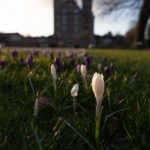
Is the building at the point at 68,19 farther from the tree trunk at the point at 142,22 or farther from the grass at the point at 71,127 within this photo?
the grass at the point at 71,127

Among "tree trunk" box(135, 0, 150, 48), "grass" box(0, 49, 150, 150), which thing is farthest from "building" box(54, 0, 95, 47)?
"grass" box(0, 49, 150, 150)

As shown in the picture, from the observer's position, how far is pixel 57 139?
3.12ft

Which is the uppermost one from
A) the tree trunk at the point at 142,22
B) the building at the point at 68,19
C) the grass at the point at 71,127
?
the building at the point at 68,19

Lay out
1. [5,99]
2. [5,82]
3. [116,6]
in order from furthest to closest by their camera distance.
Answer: [116,6], [5,82], [5,99]

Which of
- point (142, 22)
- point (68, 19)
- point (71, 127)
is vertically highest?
point (68, 19)

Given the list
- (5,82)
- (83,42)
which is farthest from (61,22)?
(5,82)

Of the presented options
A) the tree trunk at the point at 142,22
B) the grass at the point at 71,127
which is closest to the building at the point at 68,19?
the tree trunk at the point at 142,22

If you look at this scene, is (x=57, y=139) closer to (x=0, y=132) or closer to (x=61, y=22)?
(x=0, y=132)

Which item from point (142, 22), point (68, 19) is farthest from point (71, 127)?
point (68, 19)

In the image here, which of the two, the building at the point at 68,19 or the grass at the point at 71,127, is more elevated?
the building at the point at 68,19

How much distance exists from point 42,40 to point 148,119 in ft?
129

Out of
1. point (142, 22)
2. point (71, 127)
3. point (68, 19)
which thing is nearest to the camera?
point (71, 127)

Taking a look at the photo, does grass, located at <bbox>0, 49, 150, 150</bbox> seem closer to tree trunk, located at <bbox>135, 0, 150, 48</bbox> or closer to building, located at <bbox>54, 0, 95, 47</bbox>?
tree trunk, located at <bbox>135, 0, 150, 48</bbox>

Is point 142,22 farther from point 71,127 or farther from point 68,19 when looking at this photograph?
point 68,19
